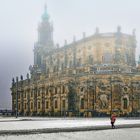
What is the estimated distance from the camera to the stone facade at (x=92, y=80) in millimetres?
70438

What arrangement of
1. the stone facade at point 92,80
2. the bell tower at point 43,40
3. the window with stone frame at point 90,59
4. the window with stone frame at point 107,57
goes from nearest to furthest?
the stone facade at point 92,80 < the window with stone frame at point 107,57 < the window with stone frame at point 90,59 < the bell tower at point 43,40

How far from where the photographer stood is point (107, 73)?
70375 millimetres

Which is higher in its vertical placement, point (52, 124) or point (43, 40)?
point (43, 40)

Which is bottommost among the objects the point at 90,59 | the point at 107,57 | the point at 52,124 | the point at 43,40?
the point at 52,124

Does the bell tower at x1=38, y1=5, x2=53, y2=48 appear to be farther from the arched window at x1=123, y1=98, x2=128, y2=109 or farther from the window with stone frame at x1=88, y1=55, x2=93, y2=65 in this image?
the arched window at x1=123, y1=98, x2=128, y2=109

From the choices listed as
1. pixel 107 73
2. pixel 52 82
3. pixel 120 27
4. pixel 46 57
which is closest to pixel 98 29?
pixel 120 27

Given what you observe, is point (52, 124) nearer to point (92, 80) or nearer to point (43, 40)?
point (92, 80)

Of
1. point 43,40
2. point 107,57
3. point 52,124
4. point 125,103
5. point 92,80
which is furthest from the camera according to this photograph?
point 43,40

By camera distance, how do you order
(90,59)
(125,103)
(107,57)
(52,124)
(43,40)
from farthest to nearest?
(43,40)
(90,59)
(107,57)
(125,103)
(52,124)

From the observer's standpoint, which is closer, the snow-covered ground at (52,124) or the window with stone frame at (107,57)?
the snow-covered ground at (52,124)

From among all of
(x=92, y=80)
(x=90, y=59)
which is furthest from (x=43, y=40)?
(x=92, y=80)

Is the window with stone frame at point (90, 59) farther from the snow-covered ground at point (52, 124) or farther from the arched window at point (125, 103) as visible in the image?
the snow-covered ground at point (52, 124)

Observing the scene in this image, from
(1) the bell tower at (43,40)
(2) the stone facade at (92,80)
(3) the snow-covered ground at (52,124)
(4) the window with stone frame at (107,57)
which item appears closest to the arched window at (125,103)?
(2) the stone facade at (92,80)

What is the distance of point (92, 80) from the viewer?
71188mm
